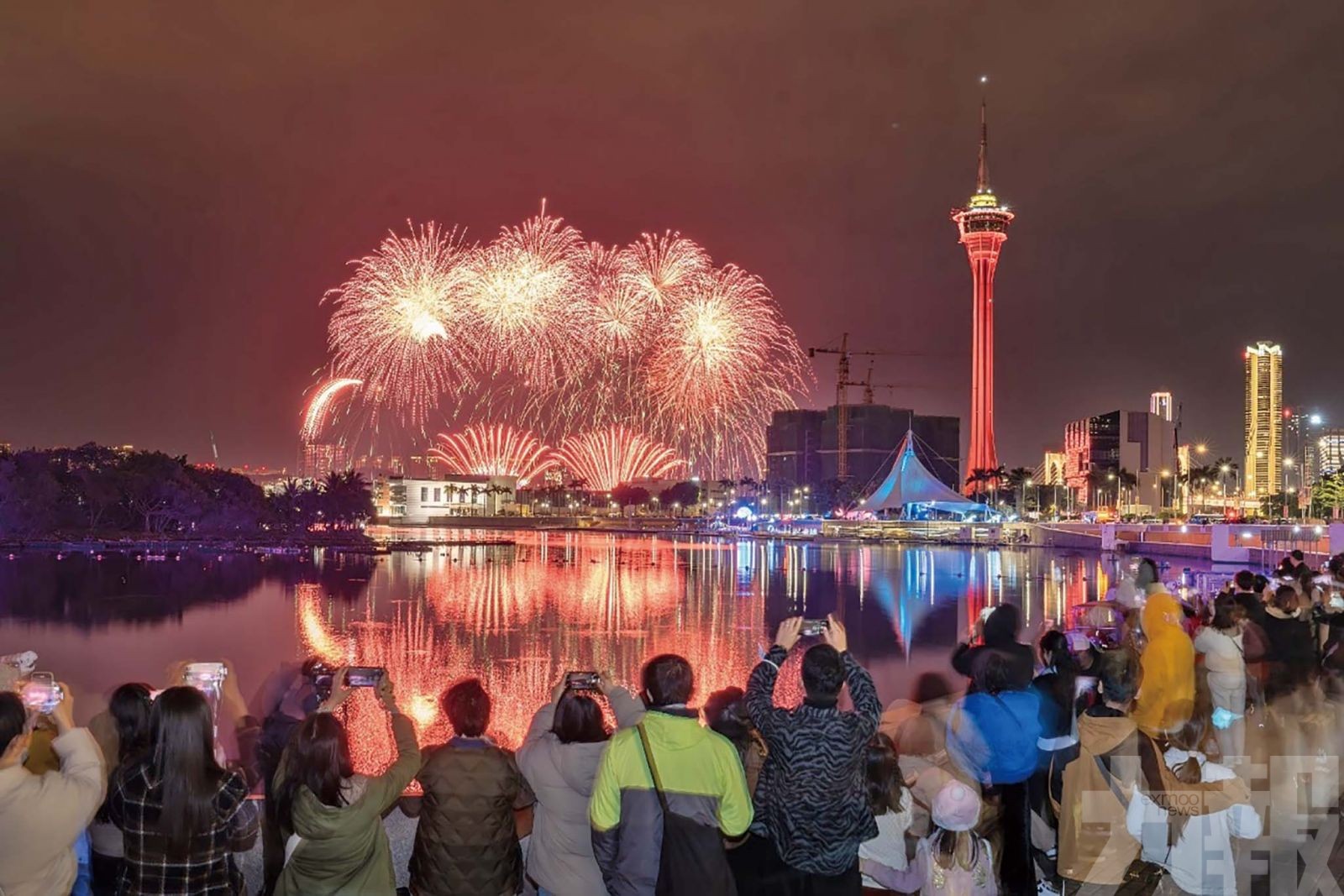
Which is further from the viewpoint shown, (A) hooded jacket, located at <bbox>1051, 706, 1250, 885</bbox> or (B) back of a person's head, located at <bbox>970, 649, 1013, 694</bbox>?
(B) back of a person's head, located at <bbox>970, 649, 1013, 694</bbox>

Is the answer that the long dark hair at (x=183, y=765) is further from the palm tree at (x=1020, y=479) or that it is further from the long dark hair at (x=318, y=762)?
A: the palm tree at (x=1020, y=479)

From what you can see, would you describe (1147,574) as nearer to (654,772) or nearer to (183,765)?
(654,772)

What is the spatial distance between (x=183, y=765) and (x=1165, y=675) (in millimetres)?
5332

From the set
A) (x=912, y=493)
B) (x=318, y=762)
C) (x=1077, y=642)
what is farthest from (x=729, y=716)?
(x=912, y=493)

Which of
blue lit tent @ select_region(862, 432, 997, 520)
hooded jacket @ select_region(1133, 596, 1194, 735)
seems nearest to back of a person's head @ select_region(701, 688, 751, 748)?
hooded jacket @ select_region(1133, 596, 1194, 735)

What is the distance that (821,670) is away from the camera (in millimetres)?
4133

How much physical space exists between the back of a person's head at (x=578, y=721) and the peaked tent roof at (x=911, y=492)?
86686mm

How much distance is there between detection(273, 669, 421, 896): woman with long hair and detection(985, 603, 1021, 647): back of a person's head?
314 cm

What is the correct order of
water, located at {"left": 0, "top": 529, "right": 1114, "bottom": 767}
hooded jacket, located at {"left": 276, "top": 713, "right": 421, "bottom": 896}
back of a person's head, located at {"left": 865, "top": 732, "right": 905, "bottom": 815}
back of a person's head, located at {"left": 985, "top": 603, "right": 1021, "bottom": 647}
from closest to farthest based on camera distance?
hooded jacket, located at {"left": 276, "top": 713, "right": 421, "bottom": 896} < back of a person's head, located at {"left": 865, "top": 732, "right": 905, "bottom": 815} < back of a person's head, located at {"left": 985, "top": 603, "right": 1021, "bottom": 647} < water, located at {"left": 0, "top": 529, "right": 1114, "bottom": 767}

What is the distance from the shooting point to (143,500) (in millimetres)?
90562

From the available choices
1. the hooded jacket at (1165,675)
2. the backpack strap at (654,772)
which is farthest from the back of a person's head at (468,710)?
the hooded jacket at (1165,675)

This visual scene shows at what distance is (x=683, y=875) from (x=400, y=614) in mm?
30540

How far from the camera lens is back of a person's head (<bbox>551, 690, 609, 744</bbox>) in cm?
428

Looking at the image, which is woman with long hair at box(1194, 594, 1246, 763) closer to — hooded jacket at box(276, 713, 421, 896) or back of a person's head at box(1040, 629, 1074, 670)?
back of a person's head at box(1040, 629, 1074, 670)
